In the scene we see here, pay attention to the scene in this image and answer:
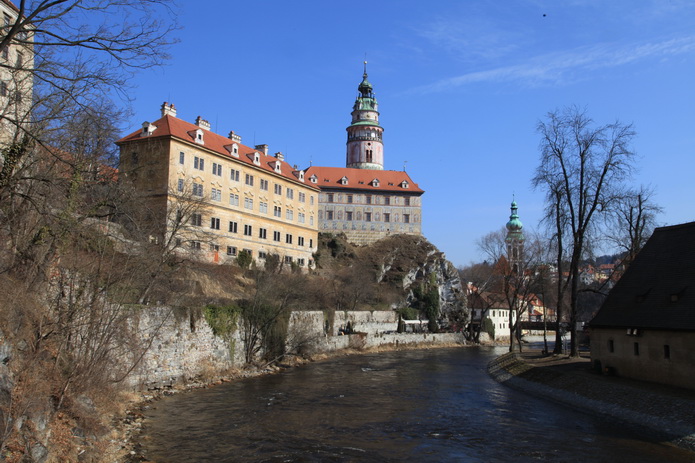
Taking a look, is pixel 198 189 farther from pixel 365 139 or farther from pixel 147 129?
pixel 365 139

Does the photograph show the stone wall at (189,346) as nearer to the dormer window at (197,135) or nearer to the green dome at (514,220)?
the dormer window at (197,135)

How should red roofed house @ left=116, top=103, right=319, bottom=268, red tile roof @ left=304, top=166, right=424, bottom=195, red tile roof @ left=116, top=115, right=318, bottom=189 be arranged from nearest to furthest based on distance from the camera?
red roofed house @ left=116, top=103, right=319, bottom=268 → red tile roof @ left=116, top=115, right=318, bottom=189 → red tile roof @ left=304, top=166, right=424, bottom=195

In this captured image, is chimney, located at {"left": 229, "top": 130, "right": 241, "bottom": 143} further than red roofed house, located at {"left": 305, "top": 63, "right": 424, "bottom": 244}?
No

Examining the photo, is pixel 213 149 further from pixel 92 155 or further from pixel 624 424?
pixel 624 424

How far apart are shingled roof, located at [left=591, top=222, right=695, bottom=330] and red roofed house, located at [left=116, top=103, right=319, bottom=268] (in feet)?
85.8

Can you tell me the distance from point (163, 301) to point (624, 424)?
22.8 metres

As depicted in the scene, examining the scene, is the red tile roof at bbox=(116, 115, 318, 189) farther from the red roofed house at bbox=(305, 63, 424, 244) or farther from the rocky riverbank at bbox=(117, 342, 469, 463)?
the rocky riverbank at bbox=(117, 342, 469, 463)

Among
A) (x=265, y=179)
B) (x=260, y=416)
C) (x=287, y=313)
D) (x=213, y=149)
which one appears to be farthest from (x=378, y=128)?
(x=260, y=416)

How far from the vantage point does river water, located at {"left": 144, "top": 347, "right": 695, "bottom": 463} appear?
52.5 feet

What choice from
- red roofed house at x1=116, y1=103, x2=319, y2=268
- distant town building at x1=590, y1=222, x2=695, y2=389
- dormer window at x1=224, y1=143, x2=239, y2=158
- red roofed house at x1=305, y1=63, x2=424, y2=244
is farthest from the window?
red roofed house at x1=305, y1=63, x2=424, y2=244

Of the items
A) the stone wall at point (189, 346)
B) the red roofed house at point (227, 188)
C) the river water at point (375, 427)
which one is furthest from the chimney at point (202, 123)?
the river water at point (375, 427)

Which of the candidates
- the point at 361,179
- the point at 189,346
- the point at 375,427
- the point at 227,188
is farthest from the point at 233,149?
the point at 375,427

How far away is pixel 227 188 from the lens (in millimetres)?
51688

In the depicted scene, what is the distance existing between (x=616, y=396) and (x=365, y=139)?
77.5 meters
